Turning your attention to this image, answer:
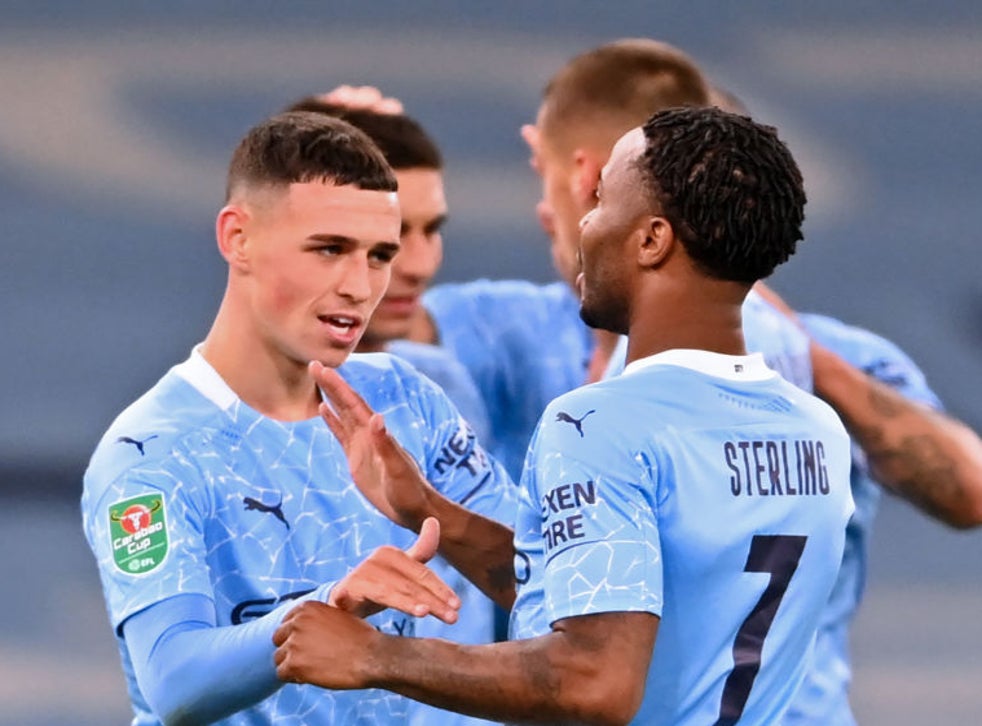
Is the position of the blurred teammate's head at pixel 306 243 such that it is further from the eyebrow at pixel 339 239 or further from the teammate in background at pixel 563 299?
the teammate in background at pixel 563 299

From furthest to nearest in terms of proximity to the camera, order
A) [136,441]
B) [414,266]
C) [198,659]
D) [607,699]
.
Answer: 1. [414,266]
2. [136,441]
3. [198,659]
4. [607,699]

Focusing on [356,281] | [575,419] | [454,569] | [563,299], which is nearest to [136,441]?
[356,281]

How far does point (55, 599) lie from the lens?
602 cm

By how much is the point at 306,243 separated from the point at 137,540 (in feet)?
1.77

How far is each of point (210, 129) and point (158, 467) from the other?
362cm

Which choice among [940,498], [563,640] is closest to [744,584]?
[563,640]

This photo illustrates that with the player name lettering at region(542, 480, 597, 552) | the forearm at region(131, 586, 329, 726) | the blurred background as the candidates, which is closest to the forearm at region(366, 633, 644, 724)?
the player name lettering at region(542, 480, 597, 552)

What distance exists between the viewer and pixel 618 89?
3953 millimetres

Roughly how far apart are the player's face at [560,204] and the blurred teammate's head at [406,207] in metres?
0.22

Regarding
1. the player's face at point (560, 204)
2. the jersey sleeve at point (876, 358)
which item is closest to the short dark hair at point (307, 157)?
the player's face at point (560, 204)

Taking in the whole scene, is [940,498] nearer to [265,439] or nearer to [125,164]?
[265,439]

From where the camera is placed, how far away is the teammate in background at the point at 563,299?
386 cm

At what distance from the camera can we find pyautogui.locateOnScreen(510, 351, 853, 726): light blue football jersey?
7.62ft

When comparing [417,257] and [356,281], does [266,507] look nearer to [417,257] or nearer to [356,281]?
[356,281]
